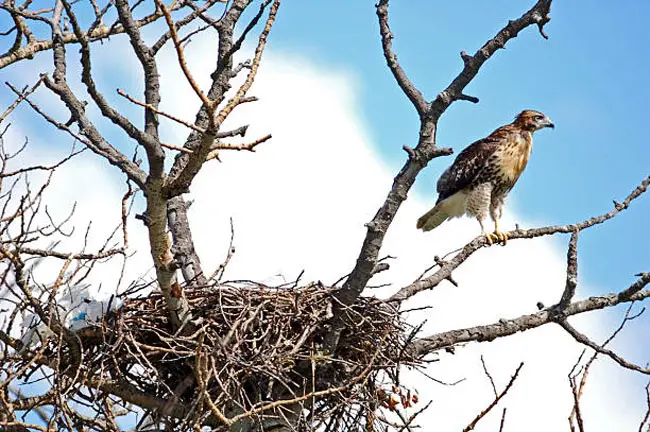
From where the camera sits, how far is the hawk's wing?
8.66m

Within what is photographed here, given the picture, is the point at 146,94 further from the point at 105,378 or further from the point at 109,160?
the point at 105,378

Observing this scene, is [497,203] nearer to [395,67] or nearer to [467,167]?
[467,167]

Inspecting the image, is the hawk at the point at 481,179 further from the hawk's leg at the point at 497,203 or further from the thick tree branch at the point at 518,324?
the thick tree branch at the point at 518,324

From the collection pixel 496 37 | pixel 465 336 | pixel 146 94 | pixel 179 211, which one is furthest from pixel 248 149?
pixel 179 211

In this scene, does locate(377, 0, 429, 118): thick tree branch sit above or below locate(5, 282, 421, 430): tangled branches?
above

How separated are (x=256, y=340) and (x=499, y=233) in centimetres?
353

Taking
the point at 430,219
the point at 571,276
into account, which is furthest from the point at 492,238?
the point at 571,276

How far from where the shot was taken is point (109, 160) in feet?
15.0

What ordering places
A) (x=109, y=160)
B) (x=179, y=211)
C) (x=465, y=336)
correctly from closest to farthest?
(x=109, y=160), (x=465, y=336), (x=179, y=211)

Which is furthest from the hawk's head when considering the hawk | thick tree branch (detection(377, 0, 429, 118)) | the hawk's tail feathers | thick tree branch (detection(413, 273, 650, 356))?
thick tree branch (detection(377, 0, 429, 118))

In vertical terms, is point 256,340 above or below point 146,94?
below

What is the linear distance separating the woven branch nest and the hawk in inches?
130

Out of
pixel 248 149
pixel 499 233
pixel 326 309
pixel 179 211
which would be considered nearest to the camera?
pixel 248 149

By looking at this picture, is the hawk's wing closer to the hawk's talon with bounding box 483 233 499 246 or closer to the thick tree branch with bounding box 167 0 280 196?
the hawk's talon with bounding box 483 233 499 246
